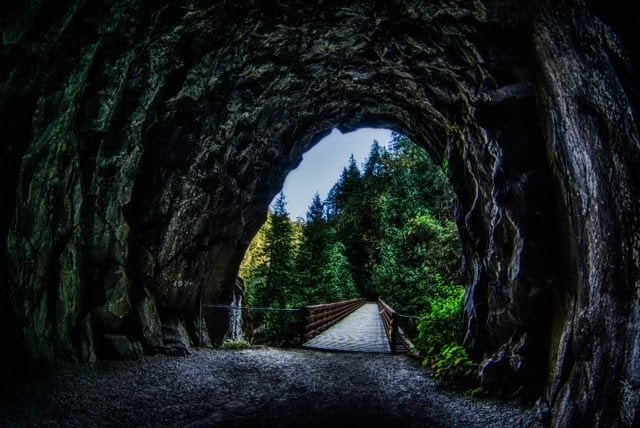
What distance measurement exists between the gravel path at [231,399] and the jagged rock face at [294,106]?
29.8 inches

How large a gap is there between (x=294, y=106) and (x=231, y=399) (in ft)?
26.8

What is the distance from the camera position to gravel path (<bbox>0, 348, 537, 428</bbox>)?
4312 mm

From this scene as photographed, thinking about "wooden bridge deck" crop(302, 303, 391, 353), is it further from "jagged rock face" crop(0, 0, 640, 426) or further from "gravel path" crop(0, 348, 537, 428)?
"jagged rock face" crop(0, 0, 640, 426)

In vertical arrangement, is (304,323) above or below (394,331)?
above

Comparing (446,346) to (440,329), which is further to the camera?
(440,329)

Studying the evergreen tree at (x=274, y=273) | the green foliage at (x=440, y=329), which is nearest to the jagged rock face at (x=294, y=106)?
the green foliage at (x=440, y=329)

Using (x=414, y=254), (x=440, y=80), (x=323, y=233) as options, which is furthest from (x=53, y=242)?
(x=323, y=233)

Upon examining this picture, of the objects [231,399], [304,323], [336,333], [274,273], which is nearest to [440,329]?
[304,323]

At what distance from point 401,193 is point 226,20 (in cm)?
1888

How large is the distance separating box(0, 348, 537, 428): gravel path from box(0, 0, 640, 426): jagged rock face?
2.48 ft

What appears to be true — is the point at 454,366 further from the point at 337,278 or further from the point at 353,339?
the point at 337,278

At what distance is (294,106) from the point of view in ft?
34.7

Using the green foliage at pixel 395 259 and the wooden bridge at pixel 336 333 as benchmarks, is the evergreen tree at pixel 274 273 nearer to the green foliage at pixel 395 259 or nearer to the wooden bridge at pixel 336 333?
the green foliage at pixel 395 259

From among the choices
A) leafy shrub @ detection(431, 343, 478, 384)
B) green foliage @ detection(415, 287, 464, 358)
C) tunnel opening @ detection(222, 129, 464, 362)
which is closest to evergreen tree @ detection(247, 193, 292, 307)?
tunnel opening @ detection(222, 129, 464, 362)
